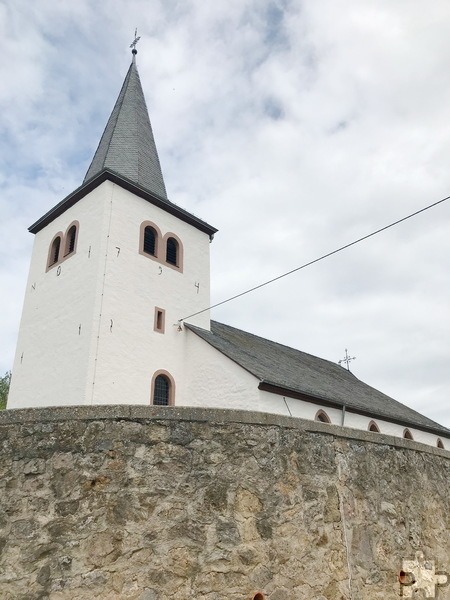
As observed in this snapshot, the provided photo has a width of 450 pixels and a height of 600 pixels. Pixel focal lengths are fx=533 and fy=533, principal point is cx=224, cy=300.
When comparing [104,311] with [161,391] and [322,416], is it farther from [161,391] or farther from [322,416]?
[322,416]

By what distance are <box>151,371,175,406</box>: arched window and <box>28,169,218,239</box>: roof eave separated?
6.02 meters

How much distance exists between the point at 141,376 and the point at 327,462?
1178cm

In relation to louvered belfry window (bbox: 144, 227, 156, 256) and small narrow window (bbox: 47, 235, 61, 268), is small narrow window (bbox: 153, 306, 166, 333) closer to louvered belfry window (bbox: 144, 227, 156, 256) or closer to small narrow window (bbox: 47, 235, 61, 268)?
louvered belfry window (bbox: 144, 227, 156, 256)

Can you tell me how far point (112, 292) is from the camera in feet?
51.7

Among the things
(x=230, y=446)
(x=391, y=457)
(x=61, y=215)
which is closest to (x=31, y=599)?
(x=230, y=446)

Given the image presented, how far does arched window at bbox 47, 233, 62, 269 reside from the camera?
59.8 ft

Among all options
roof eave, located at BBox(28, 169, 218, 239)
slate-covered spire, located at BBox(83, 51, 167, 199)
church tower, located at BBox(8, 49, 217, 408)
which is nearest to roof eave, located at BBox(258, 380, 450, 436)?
church tower, located at BBox(8, 49, 217, 408)

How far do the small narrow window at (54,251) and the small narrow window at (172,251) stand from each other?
12.1ft

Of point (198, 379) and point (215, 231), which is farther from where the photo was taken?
point (215, 231)

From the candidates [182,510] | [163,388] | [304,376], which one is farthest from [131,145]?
[182,510]

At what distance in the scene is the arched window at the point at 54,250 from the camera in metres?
18.2

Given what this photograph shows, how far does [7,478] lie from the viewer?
3586 millimetres

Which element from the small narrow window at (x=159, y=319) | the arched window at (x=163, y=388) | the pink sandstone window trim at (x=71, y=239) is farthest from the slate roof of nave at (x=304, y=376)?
the pink sandstone window trim at (x=71, y=239)

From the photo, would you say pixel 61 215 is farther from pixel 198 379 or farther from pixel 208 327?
pixel 198 379
